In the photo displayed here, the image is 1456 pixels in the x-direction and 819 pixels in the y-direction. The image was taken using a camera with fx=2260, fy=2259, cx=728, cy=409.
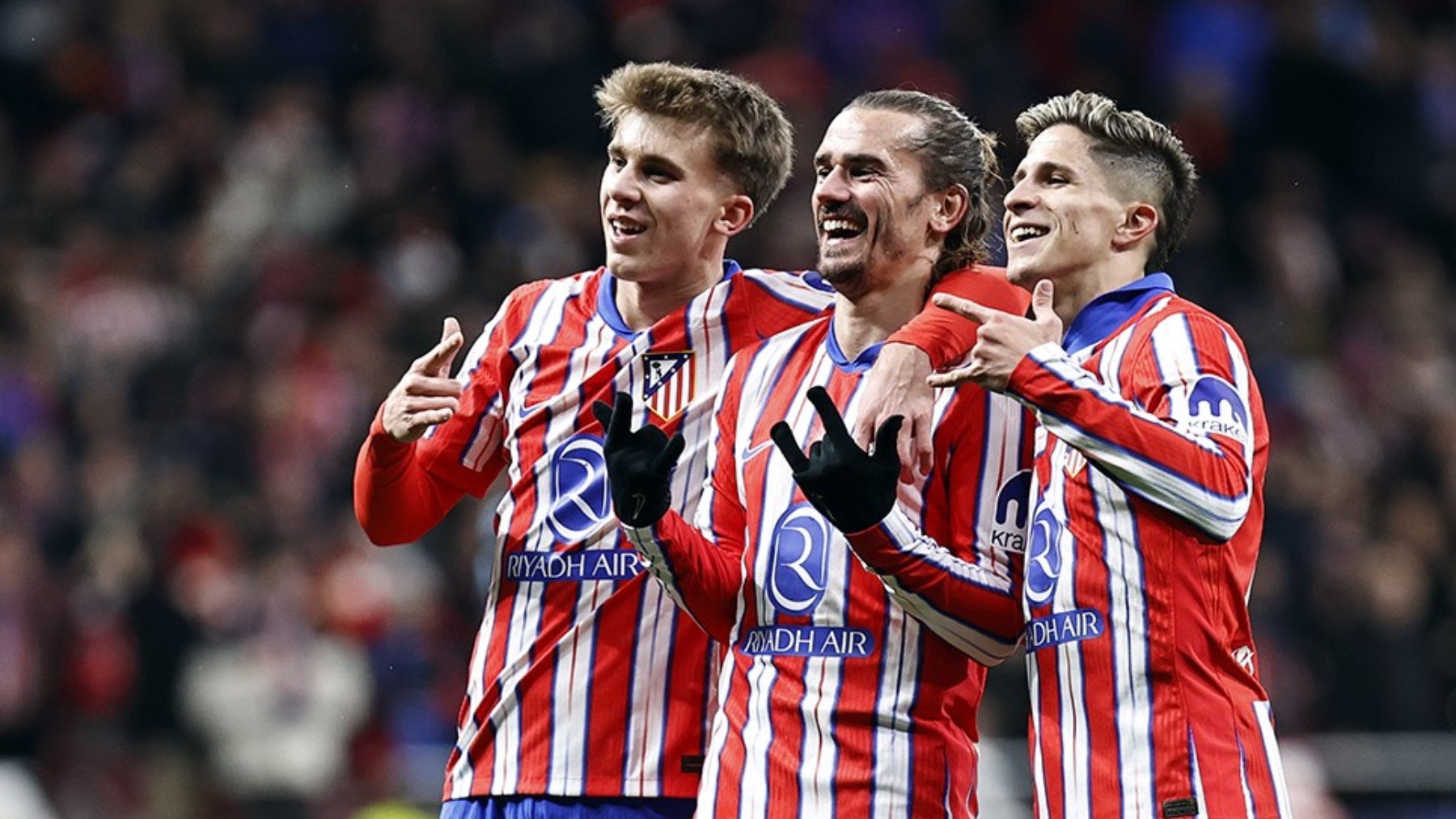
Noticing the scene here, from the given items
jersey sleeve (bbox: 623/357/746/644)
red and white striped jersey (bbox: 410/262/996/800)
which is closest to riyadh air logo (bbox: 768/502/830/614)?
jersey sleeve (bbox: 623/357/746/644)

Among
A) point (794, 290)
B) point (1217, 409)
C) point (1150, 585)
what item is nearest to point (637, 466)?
point (794, 290)

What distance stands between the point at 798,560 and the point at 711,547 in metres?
0.20

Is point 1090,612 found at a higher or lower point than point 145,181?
lower

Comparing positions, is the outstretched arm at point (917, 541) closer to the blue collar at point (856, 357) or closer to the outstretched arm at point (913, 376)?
the outstretched arm at point (913, 376)

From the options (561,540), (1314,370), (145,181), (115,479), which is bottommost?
(561,540)

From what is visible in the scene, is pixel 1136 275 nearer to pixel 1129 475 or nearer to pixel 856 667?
pixel 1129 475

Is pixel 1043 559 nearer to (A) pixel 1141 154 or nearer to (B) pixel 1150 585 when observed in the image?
(B) pixel 1150 585

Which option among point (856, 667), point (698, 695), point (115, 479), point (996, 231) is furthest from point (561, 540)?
point (115, 479)

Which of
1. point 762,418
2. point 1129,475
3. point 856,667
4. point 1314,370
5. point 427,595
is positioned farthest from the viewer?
point 1314,370

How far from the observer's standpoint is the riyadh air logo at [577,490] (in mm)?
5105

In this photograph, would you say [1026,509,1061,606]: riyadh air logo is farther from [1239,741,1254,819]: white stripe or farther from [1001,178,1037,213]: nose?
[1001,178,1037,213]: nose

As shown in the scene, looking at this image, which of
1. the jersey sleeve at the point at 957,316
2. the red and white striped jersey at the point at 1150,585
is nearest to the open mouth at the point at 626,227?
the jersey sleeve at the point at 957,316

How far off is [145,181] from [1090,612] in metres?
9.93

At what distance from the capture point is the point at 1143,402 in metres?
4.38
